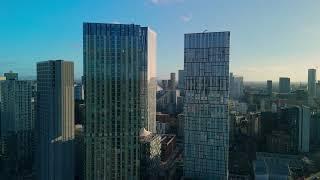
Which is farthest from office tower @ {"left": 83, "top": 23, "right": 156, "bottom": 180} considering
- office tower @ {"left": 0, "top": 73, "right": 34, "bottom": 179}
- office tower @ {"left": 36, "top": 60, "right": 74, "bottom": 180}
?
office tower @ {"left": 0, "top": 73, "right": 34, "bottom": 179}

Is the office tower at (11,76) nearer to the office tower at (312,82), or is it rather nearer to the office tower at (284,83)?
the office tower at (312,82)

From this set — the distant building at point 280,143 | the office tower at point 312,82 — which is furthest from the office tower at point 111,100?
the office tower at point 312,82

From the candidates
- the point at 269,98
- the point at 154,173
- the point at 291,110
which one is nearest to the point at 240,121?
the point at 291,110

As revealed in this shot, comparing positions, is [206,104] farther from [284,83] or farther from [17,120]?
[284,83]

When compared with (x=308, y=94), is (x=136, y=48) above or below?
above

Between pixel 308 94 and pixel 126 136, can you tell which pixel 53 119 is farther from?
pixel 308 94
